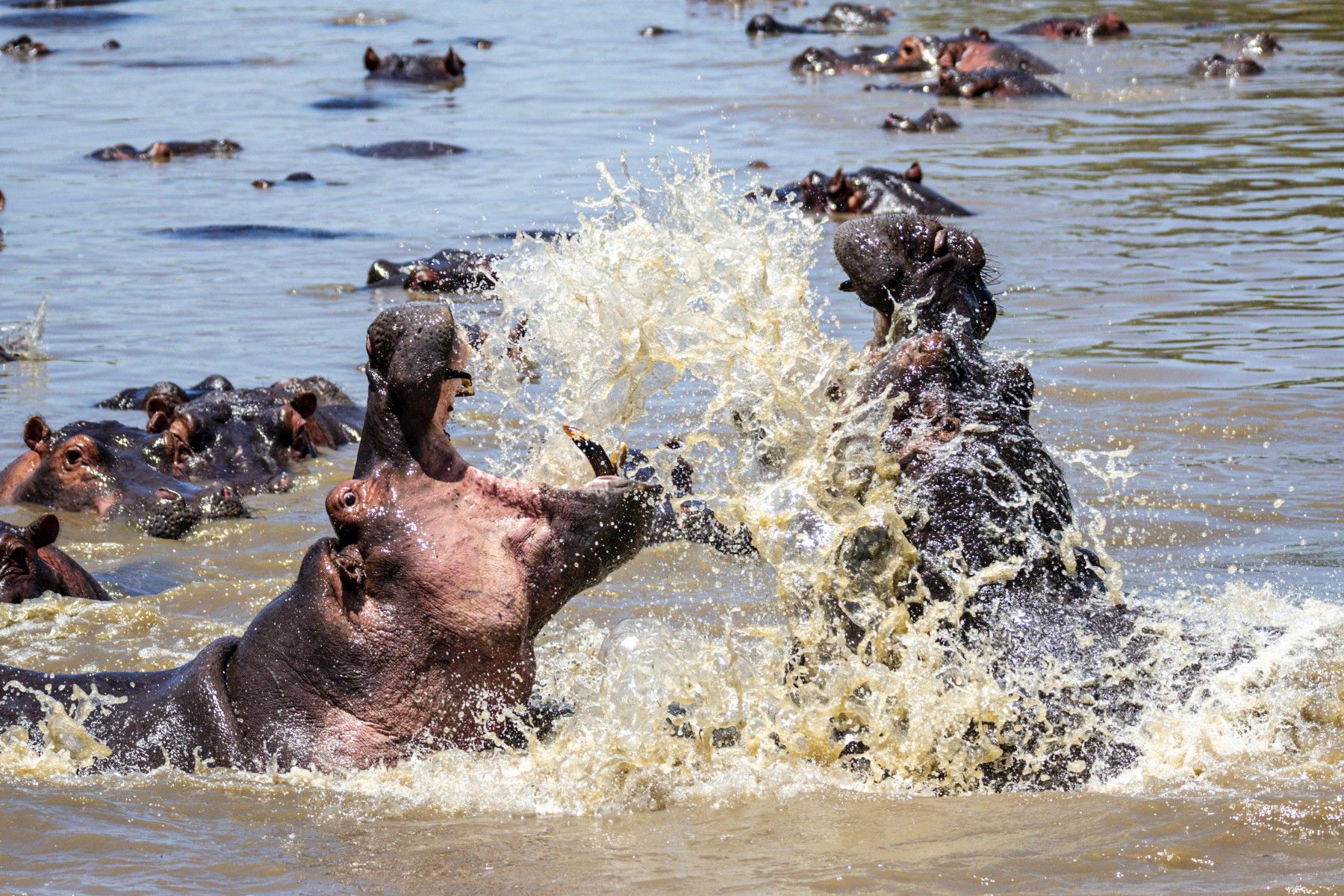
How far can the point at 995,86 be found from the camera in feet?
68.6

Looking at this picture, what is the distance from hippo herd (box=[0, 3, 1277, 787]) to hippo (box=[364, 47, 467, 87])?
19.6 metres

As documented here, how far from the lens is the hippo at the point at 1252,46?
23.3 meters

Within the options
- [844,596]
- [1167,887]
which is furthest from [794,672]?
[1167,887]

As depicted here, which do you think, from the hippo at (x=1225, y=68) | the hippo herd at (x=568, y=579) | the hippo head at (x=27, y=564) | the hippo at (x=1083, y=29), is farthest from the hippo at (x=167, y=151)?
the hippo herd at (x=568, y=579)

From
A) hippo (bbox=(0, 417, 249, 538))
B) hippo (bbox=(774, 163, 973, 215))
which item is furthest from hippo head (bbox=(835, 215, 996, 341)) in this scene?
hippo (bbox=(774, 163, 973, 215))

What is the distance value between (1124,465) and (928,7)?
26023mm

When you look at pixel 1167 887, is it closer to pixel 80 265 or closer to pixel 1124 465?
pixel 1124 465

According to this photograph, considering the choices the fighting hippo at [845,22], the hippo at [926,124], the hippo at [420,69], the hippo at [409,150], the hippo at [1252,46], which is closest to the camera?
the hippo at [409,150]

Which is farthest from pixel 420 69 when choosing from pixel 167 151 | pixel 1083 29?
pixel 1083 29

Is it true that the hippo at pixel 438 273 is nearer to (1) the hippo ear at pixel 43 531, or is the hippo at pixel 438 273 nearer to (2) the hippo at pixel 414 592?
(1) the hippo ear at pixel 43 531

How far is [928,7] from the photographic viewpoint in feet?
107

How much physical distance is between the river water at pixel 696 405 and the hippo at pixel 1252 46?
2112 mm

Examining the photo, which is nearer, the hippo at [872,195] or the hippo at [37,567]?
the hippo at [37,567]

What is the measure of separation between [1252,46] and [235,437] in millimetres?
17959
